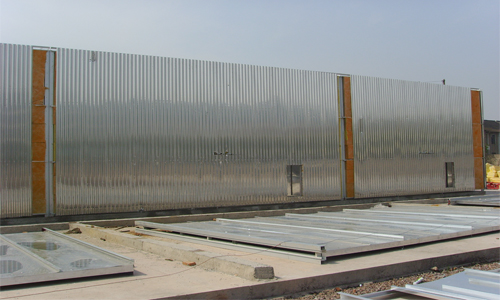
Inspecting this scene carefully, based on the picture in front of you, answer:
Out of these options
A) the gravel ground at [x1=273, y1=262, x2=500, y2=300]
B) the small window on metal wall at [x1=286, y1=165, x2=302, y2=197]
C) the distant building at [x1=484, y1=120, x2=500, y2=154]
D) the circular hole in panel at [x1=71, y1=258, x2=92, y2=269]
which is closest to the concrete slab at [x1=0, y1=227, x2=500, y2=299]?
the gravel ground at [x1=273, y1=262, x2=500, y2=300]

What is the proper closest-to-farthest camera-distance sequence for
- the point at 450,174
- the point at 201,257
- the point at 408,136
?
the point at 201,257 → the point at 408,136 → the point at 450,174

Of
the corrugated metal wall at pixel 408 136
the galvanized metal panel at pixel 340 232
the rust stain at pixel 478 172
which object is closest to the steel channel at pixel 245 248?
the galvanized metal panel at pixel 340 232

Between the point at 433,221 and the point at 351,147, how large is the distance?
825 cm

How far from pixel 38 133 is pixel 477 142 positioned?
877 inches

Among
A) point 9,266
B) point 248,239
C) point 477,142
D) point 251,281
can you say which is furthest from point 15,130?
point 477,142

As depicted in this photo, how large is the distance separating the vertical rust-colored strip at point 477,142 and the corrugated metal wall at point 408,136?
1.75 feet

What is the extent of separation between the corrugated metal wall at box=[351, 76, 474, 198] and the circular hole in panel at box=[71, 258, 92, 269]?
15.2 metres

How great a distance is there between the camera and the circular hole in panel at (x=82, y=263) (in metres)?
7.27

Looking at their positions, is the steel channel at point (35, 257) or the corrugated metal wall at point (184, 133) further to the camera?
the corrugated metal wall at point (184, 133)

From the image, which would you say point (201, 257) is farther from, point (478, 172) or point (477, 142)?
point (477, 142)

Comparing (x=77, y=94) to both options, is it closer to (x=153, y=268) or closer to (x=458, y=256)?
(x=153, y=268)

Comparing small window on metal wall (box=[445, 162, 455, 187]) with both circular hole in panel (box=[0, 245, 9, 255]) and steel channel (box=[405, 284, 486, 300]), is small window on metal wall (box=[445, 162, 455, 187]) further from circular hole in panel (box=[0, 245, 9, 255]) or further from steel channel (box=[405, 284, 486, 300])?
circular hole in panel (box=[0, 245, 9, 255])

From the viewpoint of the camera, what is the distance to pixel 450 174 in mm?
24422

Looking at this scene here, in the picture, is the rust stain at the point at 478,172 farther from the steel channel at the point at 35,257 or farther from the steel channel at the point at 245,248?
the steel channel at the point at 35,257
